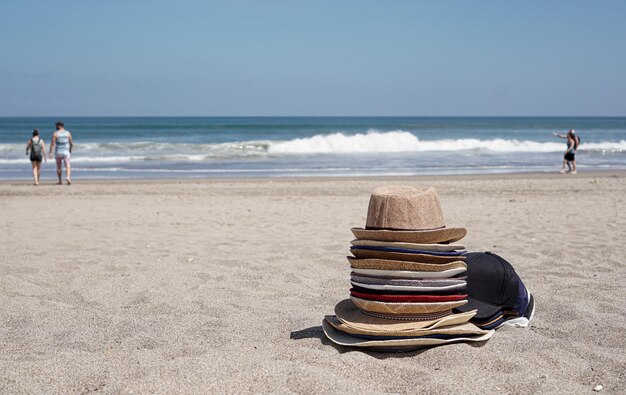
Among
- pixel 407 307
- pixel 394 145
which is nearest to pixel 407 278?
pixel 407 307

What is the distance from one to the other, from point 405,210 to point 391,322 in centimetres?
63

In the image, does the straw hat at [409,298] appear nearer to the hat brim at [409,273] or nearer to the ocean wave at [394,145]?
the hat brim at [409,273]

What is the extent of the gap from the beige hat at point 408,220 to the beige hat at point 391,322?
440 mm

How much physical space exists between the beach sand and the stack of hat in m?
0.11

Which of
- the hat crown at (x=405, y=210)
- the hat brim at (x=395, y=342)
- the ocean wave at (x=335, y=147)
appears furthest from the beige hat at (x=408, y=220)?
the ocean wave at (x=335, y=147)

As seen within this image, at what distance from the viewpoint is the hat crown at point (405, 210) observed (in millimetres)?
3641

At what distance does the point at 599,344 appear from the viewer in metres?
3.83

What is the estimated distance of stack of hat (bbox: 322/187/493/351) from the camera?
11.8ft

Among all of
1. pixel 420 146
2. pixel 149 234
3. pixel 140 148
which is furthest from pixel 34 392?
pixel 420 146

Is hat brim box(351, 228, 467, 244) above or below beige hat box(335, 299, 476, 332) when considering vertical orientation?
above

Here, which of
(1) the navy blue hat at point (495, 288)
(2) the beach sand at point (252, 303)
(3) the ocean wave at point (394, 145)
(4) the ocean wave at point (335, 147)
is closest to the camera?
(2) the beach sand at point (252, 303)

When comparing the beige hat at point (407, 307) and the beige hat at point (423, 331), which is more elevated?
the beige hat at point (407, 307)

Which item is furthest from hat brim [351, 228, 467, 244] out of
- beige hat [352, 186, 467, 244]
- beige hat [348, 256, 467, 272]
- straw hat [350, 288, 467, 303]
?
straw hat [350, 288, 467, 303]

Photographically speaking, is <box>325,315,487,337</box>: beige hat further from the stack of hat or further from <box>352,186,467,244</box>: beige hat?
<box>352,186,467,244</box>: beige hat
